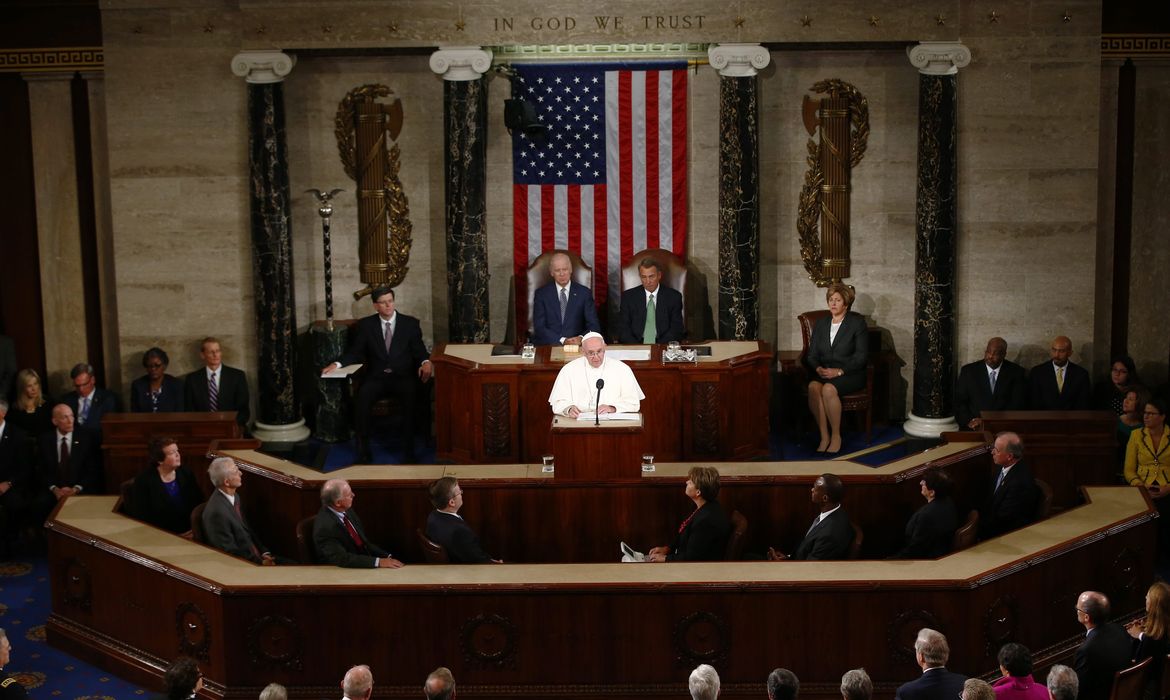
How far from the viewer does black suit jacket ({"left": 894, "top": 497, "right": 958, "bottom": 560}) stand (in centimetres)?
925

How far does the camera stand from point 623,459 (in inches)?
395

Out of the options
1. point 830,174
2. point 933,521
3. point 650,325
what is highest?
point 830,174

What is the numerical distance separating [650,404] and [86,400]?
186 inches

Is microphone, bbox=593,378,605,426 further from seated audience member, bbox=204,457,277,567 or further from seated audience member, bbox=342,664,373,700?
seated audience member, bbox=342,664,373,700

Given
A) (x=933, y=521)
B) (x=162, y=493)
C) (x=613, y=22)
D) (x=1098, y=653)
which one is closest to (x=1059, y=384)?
(x=933, y=521)

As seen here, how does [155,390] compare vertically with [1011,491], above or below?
above

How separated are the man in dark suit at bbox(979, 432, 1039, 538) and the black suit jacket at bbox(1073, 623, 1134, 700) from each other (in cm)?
219

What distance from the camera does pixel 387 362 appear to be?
1289cm

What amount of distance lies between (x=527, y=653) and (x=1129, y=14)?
28.8 feet

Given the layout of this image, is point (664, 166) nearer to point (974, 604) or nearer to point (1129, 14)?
point (1129, 14)

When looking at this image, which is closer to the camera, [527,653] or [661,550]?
[527,653]

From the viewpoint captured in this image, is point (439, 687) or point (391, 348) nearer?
point (439, 687)

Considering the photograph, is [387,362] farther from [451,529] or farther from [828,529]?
[828,529]

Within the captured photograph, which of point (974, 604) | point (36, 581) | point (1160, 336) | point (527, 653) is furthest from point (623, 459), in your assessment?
point (1160, 336)
